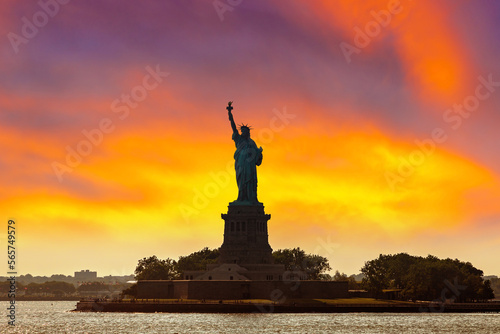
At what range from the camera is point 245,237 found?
138875 mm

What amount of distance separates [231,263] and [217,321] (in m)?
28.5

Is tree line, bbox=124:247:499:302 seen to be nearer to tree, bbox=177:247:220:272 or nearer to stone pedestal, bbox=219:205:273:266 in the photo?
tree, bbox=177:247:220:272

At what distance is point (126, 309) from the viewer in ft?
422

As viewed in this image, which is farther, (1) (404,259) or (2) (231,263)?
(1) (404,259)

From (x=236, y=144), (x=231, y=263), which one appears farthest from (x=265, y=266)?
(x=236, y=144)

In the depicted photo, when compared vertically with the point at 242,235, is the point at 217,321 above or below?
below

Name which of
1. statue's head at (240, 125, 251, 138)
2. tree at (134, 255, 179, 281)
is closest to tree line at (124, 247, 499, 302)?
tree at (134, 255, 179, 281)

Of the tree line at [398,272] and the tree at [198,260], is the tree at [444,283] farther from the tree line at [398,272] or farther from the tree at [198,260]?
the tree at [198,260]

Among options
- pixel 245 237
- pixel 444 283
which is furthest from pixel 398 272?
pixel 245 237

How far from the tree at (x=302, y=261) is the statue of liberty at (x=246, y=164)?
35409mm

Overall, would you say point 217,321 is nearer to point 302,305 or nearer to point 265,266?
point 302,305

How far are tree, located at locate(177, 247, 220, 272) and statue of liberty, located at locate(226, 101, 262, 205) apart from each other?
3033cm

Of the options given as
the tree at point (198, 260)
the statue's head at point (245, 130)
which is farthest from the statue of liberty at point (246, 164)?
the tree at point (198, 260)

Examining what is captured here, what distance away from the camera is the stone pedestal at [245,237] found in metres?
138
